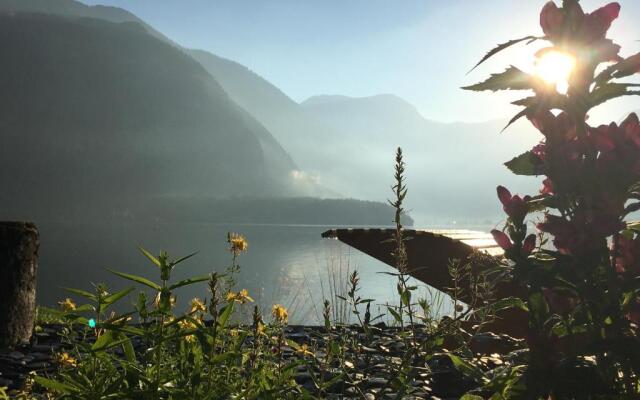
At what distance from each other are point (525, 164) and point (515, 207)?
0.69ft

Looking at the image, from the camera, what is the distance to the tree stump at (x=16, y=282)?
6.41 m

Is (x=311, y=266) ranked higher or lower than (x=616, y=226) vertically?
lower

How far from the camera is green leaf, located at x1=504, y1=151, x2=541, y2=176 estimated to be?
2068 mm

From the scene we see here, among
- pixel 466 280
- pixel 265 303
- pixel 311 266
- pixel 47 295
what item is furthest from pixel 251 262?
pixel 466 280

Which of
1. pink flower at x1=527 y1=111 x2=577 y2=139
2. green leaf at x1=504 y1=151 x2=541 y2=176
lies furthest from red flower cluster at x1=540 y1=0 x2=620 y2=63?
green leaf at x1=504 y1=151 x2=541 y2=176

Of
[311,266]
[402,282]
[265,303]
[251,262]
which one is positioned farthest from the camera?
[251,262]

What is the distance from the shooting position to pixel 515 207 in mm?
2055

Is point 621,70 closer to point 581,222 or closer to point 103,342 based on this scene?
point 581,222

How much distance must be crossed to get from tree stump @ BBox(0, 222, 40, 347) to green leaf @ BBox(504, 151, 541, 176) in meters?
6.72

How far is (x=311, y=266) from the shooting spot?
6512 cm

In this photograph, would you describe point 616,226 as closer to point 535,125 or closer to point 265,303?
point 535,125

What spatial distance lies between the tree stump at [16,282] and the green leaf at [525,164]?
22.0ft

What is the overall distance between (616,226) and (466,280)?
430cm

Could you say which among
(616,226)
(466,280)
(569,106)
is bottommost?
(466,280)
